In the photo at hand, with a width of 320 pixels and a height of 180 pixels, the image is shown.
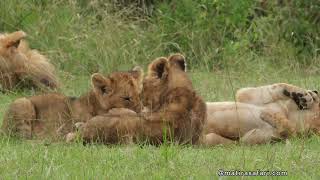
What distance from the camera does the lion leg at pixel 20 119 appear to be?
7.93 meters

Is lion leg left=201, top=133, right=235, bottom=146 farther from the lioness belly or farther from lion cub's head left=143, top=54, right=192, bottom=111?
lion cub's head left=143, top=54, right=192, bottom=111

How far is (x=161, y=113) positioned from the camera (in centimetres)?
768

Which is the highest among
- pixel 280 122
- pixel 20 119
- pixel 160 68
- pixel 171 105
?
pixel 160 68

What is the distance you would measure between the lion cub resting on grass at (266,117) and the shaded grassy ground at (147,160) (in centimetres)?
25

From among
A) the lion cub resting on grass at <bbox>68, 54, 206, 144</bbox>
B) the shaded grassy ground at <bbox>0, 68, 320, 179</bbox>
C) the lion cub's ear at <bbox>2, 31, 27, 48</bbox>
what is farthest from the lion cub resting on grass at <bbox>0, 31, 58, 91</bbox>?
the shaded grassy ground at <bbox>0, 68, 320, 179</bbox>

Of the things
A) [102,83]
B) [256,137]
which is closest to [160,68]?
[102,83]

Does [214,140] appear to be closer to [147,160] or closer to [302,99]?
[302,99]

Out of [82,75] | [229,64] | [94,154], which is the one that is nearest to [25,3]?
[82,75]

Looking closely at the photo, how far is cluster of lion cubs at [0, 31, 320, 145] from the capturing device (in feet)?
24.8

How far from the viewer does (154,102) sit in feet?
26.4

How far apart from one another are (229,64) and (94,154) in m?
7.08

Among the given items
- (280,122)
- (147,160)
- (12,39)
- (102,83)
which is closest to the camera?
(147,160)

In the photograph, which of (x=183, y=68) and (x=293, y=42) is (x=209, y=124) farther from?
(x=293, y=42)

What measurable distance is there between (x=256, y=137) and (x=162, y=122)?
0.88m
